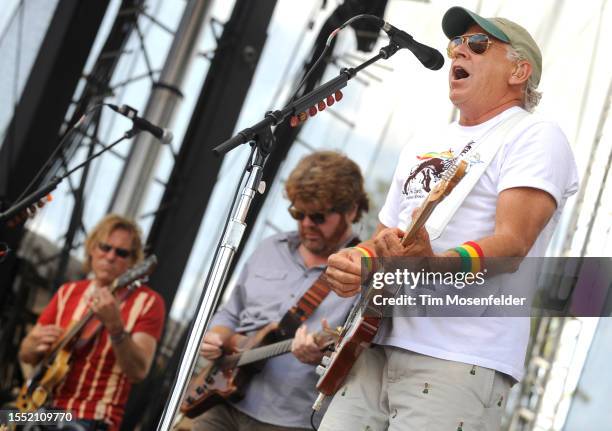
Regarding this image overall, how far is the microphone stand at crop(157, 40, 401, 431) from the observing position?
95.1 inches

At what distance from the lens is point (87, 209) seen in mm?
6734

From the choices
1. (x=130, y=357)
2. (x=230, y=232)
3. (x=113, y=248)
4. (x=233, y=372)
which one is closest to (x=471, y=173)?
(x=230, y=232)

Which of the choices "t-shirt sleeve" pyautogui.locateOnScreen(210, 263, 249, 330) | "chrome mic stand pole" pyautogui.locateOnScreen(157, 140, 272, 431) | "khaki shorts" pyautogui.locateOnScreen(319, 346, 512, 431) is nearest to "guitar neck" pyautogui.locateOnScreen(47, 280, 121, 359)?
"t-shirt sleeve" pyautogui.locateOnScreen(210, 263, 249, 330)

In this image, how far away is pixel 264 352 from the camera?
11.5ft

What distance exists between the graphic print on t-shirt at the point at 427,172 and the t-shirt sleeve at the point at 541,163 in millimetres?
152

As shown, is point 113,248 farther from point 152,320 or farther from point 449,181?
point 449,181

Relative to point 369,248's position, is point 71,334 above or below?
below

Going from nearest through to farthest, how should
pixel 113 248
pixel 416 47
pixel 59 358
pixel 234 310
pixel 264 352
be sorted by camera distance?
pixel 416 47, pixel 264 352, pixel 234 310, pixel 59 358, pixel 113 248

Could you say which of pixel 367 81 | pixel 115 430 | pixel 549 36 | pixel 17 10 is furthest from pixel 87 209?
pixel 549 36

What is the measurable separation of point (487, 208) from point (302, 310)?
131 centimetres

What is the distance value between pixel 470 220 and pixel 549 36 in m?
2.04

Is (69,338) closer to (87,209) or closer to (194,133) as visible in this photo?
(194,133)

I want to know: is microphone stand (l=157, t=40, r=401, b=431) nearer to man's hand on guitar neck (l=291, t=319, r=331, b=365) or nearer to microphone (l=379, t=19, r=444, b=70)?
microphone (l=379, t=19, r=444, b=70)

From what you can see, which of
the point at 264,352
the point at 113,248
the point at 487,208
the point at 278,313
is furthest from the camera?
the point at 113,248
